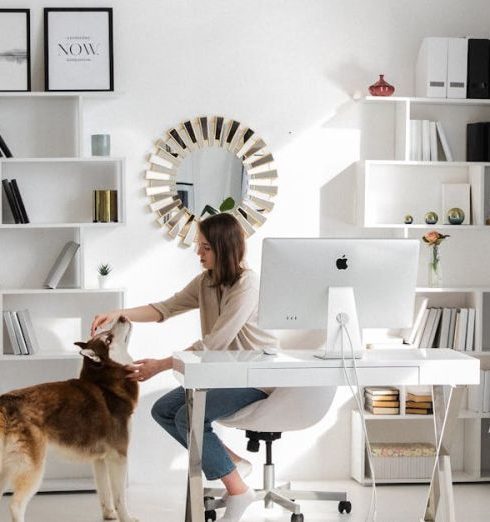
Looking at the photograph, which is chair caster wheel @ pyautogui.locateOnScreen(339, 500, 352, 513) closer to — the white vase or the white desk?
the white desk

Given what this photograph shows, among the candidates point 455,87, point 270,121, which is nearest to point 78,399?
point 270,121

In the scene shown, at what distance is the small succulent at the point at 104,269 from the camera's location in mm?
4766

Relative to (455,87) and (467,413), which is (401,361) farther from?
(455,87)

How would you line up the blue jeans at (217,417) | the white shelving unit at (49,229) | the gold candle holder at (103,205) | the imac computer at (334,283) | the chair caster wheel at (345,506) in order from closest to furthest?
the imac computer at (334,283) → the blue jeans at (217,417) → the chair caster wheel at (345,506) → the gold candle holder at (103,205) → the white shelving unit at (49,229)

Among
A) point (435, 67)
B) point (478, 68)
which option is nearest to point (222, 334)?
point (435, 67)

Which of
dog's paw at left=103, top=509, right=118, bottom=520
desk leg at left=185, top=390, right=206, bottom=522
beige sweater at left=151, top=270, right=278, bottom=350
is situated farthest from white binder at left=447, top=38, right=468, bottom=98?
dog's paw at left=103, top=509, right=118, bottom=520

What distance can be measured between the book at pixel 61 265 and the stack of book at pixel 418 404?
176cm

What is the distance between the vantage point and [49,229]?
4.82 m

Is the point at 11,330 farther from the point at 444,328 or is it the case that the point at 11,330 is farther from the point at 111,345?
the point at 444,328

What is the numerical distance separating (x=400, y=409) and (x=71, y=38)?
2.37 m

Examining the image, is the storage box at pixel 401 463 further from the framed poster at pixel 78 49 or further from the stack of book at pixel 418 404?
the framed poster at pixel 78 49

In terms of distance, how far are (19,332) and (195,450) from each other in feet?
4.86

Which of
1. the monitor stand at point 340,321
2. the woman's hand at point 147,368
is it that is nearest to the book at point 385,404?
the woman's hand at point 147,368

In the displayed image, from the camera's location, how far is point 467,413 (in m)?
4.89
